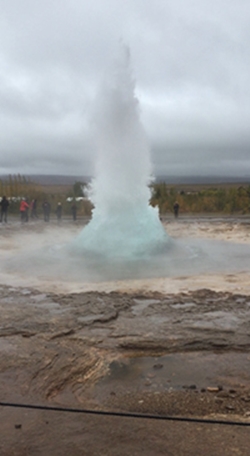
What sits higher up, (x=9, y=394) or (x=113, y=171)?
(x=113, y=171)

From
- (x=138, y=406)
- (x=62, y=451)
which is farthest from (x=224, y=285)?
(x=62, y=451)

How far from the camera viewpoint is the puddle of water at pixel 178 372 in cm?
398

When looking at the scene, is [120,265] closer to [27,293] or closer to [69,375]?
[27,293]

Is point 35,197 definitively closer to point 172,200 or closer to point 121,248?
point 172,200

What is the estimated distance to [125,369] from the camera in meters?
4.36

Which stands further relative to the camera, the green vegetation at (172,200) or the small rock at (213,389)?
the green vegetation at (172,200)

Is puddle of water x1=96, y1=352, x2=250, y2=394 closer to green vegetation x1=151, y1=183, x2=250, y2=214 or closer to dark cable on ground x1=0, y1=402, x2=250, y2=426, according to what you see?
dark cable on ground x1=0, y1=402, x2=250, y2=426

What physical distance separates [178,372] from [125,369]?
1.74 ft

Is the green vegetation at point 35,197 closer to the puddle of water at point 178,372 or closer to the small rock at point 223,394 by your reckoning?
the puddle of water at point 178,372

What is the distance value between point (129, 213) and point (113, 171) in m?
1.27

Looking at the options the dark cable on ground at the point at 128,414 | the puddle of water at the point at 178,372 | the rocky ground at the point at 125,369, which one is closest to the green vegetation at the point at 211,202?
the rocky ground at the point at 125,369

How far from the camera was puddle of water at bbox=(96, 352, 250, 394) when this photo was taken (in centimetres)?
398

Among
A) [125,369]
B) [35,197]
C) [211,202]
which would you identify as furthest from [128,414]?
[211,202]

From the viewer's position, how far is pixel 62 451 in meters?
3.00
